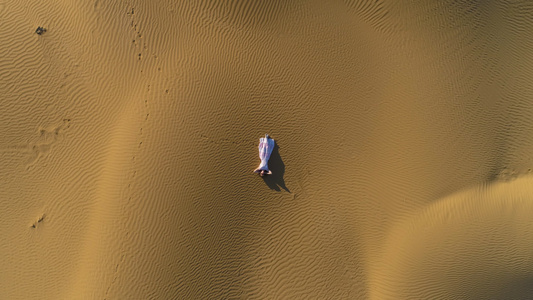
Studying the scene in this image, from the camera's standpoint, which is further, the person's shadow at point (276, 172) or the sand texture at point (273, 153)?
the person's shadow at point (276, 172)

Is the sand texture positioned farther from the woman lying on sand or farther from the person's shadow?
the woman lying on sand

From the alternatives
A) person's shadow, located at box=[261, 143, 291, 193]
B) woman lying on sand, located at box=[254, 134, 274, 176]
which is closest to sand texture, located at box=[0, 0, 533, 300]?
person's shadow, located at box=[261, 143, 291, 193]

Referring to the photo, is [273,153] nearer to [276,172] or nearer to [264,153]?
[264,153]

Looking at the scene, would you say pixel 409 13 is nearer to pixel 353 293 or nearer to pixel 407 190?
pixel 407 190

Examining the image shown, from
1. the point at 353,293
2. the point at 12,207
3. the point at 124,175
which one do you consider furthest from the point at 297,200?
the point at 12,207

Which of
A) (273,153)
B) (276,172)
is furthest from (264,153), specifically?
(276,172)

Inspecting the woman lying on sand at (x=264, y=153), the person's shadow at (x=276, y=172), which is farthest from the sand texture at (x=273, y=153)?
the woman lying on sand at (x=264, y=153)

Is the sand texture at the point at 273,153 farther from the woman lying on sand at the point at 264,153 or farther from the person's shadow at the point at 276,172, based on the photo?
the woman lying on sand at the point at 264,153
